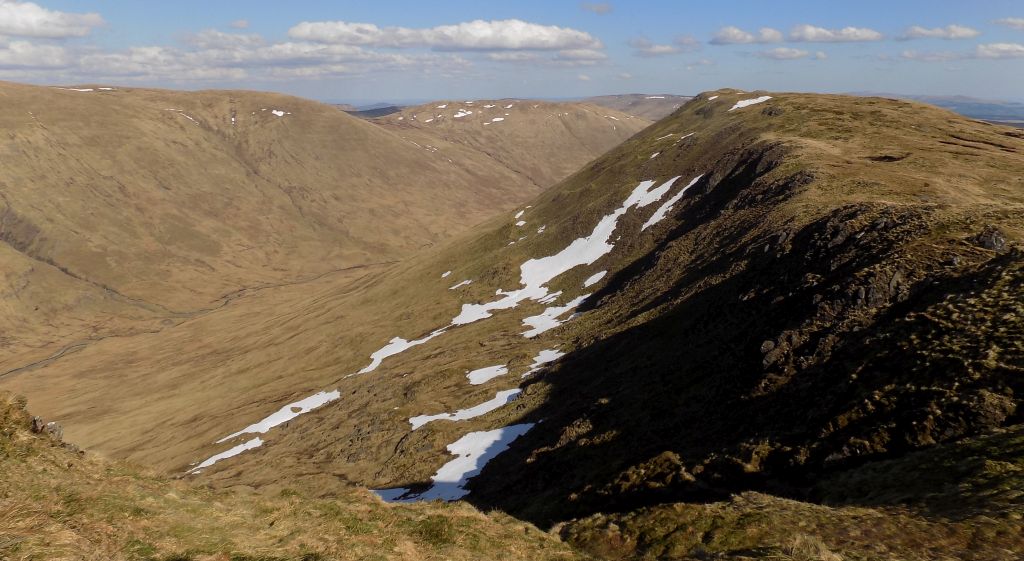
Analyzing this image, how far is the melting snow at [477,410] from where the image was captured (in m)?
52.5

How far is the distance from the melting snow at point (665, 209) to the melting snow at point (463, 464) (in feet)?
160

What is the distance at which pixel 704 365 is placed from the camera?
123ft

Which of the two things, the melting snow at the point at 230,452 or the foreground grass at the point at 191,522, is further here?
the melting snow at the point at 230,452

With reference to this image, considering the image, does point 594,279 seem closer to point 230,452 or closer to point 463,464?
point 463,464

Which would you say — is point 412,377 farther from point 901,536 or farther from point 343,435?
point 901,536

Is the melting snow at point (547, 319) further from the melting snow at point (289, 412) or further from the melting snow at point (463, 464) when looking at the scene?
the melting snow at point (289, 412)

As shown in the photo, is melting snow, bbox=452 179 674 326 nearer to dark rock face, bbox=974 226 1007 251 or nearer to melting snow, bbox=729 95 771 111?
melting snow, bbox=729 95 771 111

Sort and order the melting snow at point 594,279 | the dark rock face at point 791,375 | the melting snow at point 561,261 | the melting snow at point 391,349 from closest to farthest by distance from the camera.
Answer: the dark rock face at point 791,375 → the melting snow at point 594,279 → the melting snow at point 391,349 → the melting snow at point 561,261

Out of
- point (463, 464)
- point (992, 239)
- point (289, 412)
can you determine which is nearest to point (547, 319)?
point (463, 464)

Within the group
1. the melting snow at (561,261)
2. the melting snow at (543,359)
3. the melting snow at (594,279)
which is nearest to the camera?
the melting snow at (543,359)

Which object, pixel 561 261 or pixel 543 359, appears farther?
pixel 561 261

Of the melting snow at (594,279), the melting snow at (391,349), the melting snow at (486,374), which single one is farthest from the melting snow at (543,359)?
the melting snow at (391,349)

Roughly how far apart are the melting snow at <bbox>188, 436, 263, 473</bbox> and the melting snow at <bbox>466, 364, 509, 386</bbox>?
30.7 m

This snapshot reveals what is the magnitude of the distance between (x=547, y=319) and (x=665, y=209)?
2886 centimetres
